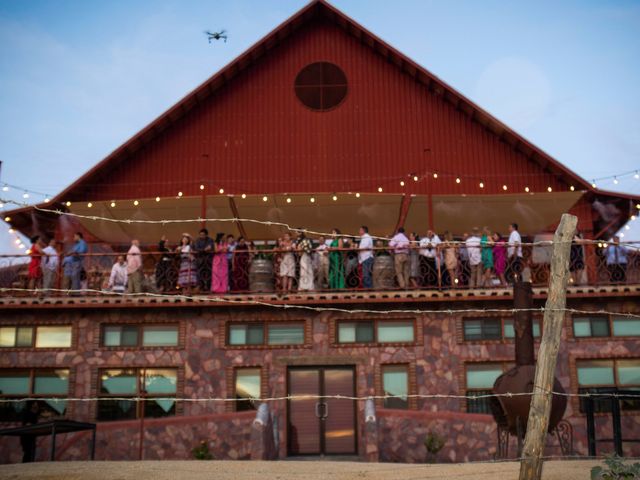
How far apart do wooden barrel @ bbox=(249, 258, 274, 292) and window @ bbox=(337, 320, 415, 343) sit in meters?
1.90

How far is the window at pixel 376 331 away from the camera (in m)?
21.0

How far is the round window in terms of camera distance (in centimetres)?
2564

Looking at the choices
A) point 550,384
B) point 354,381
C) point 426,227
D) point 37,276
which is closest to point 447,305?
point 354,381

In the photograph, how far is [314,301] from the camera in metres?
Result: 20.7

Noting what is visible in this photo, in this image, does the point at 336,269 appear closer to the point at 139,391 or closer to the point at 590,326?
the point at 139,391

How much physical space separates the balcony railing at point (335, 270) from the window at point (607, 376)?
5.99 feet

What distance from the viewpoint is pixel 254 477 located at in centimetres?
1431

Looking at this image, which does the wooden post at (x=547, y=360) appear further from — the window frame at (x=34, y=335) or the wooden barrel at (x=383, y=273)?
the window frame at (x=34, y=335)

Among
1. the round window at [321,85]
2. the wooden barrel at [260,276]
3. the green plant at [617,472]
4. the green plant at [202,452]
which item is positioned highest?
the round window at [321,85]

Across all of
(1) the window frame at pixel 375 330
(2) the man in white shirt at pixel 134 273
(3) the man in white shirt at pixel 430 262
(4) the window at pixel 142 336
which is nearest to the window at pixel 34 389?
(4) the window at pixel 142 336

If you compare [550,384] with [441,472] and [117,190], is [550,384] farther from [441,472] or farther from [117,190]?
[117,190]

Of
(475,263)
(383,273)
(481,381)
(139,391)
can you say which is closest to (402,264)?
(383,273)

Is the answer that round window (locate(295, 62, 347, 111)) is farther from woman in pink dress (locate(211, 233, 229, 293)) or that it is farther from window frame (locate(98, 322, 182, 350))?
window frame (locate(98, 322, 182, 350))

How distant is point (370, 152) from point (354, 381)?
23.1 feet
